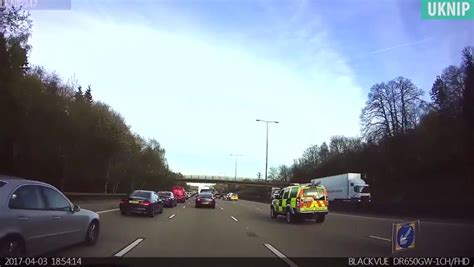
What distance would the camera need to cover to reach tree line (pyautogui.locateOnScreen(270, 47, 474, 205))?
45.2 m

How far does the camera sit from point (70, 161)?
61156 millimetres

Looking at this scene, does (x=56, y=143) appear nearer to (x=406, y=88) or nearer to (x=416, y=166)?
(x=416, y=166)

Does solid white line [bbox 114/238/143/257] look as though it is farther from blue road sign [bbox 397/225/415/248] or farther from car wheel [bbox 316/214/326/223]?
car wheel [bbox 316/214/326/223]

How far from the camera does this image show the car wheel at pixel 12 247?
8.45m

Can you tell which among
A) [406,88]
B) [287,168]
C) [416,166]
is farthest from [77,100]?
[287,168]

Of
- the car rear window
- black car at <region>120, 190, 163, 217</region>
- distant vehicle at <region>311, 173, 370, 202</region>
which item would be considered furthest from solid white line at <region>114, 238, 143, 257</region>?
distant vehicle at <region>311, 173, 370, 202</region>

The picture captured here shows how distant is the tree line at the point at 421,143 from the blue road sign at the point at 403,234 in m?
32.1

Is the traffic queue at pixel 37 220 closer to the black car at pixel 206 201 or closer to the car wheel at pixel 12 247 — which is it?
the car wheel at pixel 12 247

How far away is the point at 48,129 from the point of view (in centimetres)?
4869

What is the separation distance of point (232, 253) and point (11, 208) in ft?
17.3

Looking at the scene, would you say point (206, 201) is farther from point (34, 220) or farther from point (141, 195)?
point (34, 220)

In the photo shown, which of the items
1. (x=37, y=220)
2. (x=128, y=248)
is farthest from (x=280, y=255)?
(x=37, y=220)

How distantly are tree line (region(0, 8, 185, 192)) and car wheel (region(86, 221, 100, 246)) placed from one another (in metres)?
27.4

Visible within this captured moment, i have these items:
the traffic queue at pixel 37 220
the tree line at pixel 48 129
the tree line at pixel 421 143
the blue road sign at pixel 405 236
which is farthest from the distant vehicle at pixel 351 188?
the blue road sign at pixel 405 236
